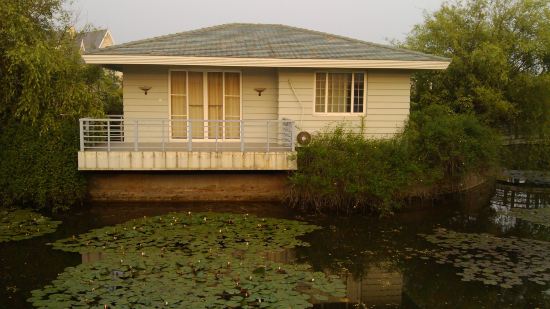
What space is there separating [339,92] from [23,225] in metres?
8.50

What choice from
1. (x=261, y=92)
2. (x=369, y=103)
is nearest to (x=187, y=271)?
(x=261, y=92)

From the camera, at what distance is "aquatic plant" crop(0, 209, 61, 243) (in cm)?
955

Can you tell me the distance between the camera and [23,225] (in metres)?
10.2

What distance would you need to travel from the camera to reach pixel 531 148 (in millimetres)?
17938

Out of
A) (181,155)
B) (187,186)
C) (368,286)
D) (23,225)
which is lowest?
(368,286)

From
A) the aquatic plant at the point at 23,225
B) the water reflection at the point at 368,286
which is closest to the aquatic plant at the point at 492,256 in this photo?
the water reflection at the point at 368,286

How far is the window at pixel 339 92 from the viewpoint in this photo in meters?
13.4

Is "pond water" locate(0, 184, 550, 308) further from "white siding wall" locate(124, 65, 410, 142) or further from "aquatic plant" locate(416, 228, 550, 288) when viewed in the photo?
"white siding wall" locate(124, 65, 410, 142)

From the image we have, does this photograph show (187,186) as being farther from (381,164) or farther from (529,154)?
(529,154)

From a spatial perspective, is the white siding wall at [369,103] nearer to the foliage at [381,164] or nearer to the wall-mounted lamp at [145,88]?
the foliage at [381,164]

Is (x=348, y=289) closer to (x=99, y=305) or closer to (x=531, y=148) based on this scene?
(x=99, y=305)

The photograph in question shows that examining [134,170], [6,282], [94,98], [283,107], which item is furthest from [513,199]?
[6,282]

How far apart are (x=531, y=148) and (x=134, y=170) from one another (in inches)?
567

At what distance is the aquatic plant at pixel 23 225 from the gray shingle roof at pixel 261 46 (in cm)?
420
